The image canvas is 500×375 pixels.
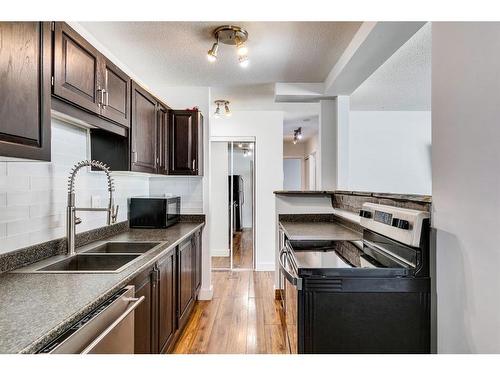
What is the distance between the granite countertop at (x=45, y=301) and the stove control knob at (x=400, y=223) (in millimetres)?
1277

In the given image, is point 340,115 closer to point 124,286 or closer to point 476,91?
point 476,91

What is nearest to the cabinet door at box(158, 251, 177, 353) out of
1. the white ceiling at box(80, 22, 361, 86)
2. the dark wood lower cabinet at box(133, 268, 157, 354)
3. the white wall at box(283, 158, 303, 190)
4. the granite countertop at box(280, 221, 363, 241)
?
the dark wood lower cabinet at box(133, 268, 157, 354)

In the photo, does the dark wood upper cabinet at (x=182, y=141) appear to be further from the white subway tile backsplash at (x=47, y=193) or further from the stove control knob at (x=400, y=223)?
the stove control knob at (x=400, y=223)

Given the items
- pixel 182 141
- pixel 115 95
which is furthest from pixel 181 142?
pixel 115 95

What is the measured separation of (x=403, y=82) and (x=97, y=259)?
361 cm

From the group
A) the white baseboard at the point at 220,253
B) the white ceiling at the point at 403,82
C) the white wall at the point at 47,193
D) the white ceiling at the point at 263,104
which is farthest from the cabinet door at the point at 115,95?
the white baseboard at the point at 220,253

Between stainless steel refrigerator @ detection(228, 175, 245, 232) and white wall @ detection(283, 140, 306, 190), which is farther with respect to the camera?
white wall @ detection(283, 140, 306, 190)

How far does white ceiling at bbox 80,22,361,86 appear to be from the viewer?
2.14m

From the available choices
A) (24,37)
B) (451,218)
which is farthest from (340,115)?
(24,37)

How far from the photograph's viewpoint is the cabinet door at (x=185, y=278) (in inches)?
95.9

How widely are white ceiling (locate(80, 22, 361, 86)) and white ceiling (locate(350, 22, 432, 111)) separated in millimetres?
647

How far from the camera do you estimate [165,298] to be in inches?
79.7

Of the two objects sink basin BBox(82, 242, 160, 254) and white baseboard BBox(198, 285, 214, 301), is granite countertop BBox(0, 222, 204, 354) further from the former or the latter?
white baseboard BBox(198, 285, 214, 301)

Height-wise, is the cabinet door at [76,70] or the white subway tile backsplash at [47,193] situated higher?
the cabinet door at [76,70]
